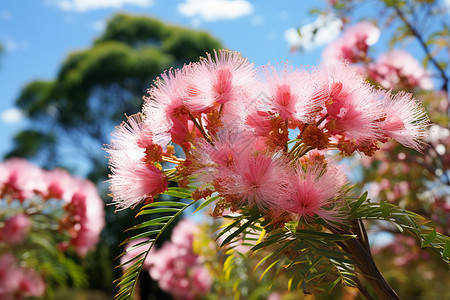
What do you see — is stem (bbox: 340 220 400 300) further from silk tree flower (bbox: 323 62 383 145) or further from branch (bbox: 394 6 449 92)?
branch (bbox: 394 6 449 92)

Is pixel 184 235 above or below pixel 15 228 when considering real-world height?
below

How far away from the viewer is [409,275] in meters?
4.12

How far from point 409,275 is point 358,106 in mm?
4208

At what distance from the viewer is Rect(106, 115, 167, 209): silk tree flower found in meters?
0.56

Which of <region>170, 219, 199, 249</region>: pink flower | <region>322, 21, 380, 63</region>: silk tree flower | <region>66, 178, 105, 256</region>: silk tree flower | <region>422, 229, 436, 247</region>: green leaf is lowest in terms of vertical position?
<region>170, 219, 199, 249</region>: pink flower

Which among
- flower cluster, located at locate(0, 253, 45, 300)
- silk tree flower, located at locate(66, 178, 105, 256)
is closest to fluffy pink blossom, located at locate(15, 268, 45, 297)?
flower cluster, located at locate(0, 253, 45, 300)

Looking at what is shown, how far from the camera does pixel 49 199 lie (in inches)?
77.2

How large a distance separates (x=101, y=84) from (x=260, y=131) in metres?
12.2

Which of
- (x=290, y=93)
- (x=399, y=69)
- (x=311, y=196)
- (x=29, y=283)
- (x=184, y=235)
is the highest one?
(x=290, y=93)

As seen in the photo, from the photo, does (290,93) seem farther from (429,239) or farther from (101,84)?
(101,84)

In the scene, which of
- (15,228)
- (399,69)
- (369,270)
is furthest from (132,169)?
(15,228)

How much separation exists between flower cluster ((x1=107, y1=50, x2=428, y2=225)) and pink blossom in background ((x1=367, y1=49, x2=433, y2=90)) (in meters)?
1.17

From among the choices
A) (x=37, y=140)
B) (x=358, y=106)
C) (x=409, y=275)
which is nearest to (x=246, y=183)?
(x=358, y=106)

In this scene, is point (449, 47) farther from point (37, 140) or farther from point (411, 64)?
point (37, 140)
